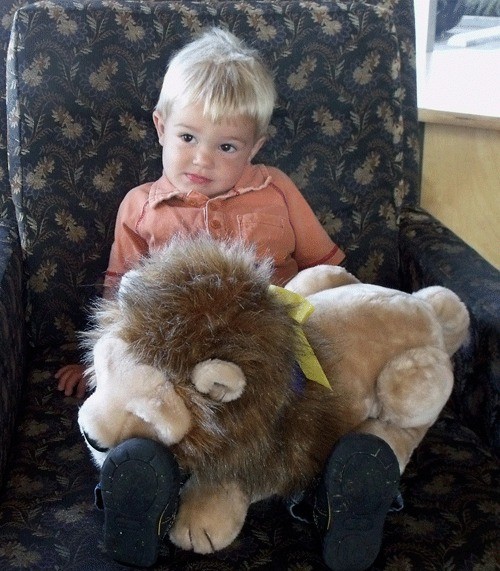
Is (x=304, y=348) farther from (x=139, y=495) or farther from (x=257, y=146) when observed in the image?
(x=257, y=146)

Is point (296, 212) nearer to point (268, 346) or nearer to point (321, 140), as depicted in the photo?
point (321, 140)

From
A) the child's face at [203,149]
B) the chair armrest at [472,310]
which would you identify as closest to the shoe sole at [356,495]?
the chair armrest at [472,310]

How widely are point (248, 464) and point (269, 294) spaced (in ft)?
0.73

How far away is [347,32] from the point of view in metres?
1.57

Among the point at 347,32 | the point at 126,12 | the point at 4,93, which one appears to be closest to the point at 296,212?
the point at 347,32

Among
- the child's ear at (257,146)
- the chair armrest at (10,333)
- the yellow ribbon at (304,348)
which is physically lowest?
the chair armrest at (10,333)

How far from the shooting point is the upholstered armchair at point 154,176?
1.22 metres

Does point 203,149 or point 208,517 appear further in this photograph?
point 203,149

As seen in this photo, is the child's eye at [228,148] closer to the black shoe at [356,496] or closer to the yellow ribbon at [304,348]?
the yellow ribbon at [304,348]

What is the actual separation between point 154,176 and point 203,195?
17 cm

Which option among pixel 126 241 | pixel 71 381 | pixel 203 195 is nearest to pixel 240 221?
pixel 203 195

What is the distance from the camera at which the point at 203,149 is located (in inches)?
53.9

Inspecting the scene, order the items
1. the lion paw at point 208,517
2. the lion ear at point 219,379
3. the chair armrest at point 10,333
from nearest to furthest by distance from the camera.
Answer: the lion ear at point 219,379
the lion paw at point 208,517
the chair armrest at point 10,333

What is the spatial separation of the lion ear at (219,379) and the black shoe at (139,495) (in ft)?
0.31
